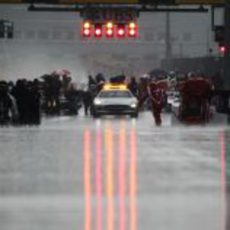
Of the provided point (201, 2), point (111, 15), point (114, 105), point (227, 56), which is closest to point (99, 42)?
point (111, 15)

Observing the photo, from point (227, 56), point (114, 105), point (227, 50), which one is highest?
point (227, 50)

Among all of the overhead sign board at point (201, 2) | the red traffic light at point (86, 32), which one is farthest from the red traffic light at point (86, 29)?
the overhead sign board at point (201, 2)

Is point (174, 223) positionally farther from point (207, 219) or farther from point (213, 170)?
point (213, 170)

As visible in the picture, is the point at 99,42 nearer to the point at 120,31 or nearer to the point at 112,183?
the point at 120,31

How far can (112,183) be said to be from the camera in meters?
15.7

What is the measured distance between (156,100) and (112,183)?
22.0 meters

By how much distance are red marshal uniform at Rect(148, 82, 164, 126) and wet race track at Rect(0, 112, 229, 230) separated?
9.31 metres

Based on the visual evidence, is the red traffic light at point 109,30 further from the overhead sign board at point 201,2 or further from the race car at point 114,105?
the overhead sign board at point 201,2

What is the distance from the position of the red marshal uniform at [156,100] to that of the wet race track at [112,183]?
367 inches

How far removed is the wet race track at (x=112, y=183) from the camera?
11617mm

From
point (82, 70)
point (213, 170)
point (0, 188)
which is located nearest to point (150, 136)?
point (213, 170)

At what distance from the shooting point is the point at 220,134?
98.5 feet

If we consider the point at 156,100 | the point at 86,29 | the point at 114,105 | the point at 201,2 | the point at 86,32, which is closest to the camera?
the point at 156,100

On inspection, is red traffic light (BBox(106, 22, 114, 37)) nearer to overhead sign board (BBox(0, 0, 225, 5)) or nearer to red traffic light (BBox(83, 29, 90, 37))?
red traffic light (BBox(83, 29, 90, 37))
